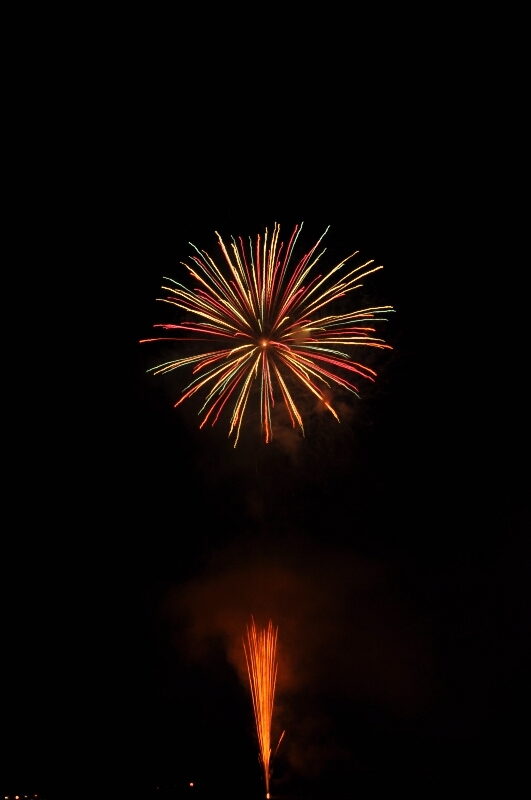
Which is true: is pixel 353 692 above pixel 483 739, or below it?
above

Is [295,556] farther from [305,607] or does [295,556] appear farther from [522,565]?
[522,565]

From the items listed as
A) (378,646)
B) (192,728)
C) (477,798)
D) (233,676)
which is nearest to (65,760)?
(192,728)

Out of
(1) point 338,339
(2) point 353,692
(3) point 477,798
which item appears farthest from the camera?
(2) point 353,692

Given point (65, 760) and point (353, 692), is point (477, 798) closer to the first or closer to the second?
point (353, 692)

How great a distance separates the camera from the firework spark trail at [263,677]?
1331 centimetres

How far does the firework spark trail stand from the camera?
13312mm

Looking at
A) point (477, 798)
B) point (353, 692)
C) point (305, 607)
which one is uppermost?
point (305, 607)

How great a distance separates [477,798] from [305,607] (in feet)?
13.2

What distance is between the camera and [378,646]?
44.3ft

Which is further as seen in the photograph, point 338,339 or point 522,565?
point 522,565

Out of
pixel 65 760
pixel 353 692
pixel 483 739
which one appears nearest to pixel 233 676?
pixel 353 692

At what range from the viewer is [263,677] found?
1347cm

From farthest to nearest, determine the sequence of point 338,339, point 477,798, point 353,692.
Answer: point 353,692 < point 477,798 < point 338,339

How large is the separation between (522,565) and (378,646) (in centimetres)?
285
